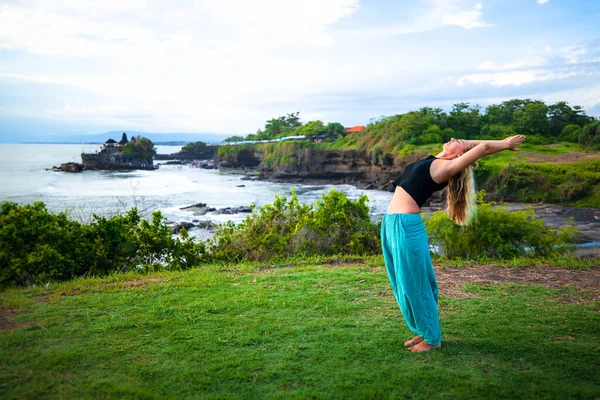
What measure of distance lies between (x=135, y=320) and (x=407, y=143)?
117 feet

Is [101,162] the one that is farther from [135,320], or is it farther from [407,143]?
[135,320]

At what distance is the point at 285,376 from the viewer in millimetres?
3594

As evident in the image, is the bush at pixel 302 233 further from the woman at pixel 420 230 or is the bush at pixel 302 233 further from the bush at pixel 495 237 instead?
the woman at pixel 420 230

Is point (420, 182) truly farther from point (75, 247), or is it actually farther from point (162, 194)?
point (162, 194)

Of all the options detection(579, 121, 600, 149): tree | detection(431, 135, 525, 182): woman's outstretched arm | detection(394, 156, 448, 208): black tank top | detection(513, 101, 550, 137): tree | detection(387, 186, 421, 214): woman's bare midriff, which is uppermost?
detection(513, 101, 550, 137): tree

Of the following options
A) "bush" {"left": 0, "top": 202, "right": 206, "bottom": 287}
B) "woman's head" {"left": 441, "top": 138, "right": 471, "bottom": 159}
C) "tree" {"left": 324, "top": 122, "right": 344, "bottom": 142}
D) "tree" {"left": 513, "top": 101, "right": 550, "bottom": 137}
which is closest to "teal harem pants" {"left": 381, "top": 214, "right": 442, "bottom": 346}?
"woman's head" {"left": 441, "top": 138, "right": 471, "bottom": 159}

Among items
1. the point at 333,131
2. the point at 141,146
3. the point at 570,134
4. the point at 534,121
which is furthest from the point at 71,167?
the point at 570,134

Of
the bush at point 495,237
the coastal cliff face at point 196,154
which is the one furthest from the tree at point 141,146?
the bush at point 495,237

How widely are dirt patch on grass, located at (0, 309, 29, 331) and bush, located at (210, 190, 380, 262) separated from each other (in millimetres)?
4148

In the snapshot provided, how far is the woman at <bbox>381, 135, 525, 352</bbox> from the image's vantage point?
401cm

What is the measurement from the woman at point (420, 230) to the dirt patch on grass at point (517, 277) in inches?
74.2

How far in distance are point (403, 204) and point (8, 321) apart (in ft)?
13.5

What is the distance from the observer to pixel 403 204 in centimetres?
415

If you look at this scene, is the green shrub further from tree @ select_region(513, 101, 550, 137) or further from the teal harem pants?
the teal harem pants
